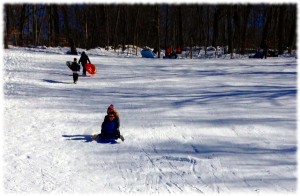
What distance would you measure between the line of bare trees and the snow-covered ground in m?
13.8

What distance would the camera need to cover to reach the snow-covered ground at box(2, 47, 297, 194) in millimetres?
6648

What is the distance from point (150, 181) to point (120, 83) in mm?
10515

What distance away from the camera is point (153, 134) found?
31.0 ft

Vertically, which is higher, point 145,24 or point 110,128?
point 145,24

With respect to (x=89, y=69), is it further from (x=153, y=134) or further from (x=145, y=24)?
(x=145, y=24)

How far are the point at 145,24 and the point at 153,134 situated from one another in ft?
148

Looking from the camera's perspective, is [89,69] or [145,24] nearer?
[89,69]

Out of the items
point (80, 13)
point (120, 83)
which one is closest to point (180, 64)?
point (120, 83)

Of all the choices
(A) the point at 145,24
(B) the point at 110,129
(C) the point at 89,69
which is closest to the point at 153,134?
(B) the point at 110,129

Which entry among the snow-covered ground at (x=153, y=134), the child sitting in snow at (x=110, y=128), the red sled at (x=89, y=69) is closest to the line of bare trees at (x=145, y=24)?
the red sled at (x=89, y=69)

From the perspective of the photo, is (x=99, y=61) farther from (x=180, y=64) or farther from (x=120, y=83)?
(x=120, y=83)

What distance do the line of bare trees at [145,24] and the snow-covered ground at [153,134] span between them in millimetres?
13799

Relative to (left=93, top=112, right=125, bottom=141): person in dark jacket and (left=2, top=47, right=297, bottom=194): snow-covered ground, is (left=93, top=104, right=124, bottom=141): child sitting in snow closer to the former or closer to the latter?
(left=93, top=112, right=125, bottom=141): person in dark jacket

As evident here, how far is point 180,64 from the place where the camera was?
2370 centimetres
